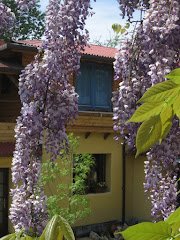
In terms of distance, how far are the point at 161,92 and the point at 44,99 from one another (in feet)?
8.64

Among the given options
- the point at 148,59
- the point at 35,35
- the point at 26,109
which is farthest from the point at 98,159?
the point at 35,35

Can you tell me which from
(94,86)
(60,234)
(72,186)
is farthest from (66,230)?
(94,86)

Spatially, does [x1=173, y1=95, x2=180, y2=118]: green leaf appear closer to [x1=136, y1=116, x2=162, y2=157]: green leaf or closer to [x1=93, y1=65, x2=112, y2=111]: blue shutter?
[x1=136, y1=116, x2=162, y2=157]: green leaf

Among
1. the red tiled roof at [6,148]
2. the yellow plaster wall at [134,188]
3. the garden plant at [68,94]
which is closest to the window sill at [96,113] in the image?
the yellow plaster wall at [134,188]

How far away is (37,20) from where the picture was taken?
31.7 meters

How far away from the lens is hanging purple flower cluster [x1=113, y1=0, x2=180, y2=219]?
2385 mm

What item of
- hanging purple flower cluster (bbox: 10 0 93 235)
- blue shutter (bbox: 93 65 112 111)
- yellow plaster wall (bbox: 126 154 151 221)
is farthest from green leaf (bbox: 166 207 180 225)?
yellow plaster wall (bbox: 126 154 151 221)

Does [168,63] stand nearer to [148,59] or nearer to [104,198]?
[148,59]

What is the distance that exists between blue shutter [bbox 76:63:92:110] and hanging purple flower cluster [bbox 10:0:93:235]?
10.8 metres

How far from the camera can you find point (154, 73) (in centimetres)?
237

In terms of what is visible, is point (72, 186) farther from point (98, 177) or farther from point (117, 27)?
point (117, 27)

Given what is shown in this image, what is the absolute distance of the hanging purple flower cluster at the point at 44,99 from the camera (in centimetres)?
328

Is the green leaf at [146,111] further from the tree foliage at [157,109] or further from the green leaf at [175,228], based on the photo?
the green leaf at [175,228]

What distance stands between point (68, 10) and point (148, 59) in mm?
1031
